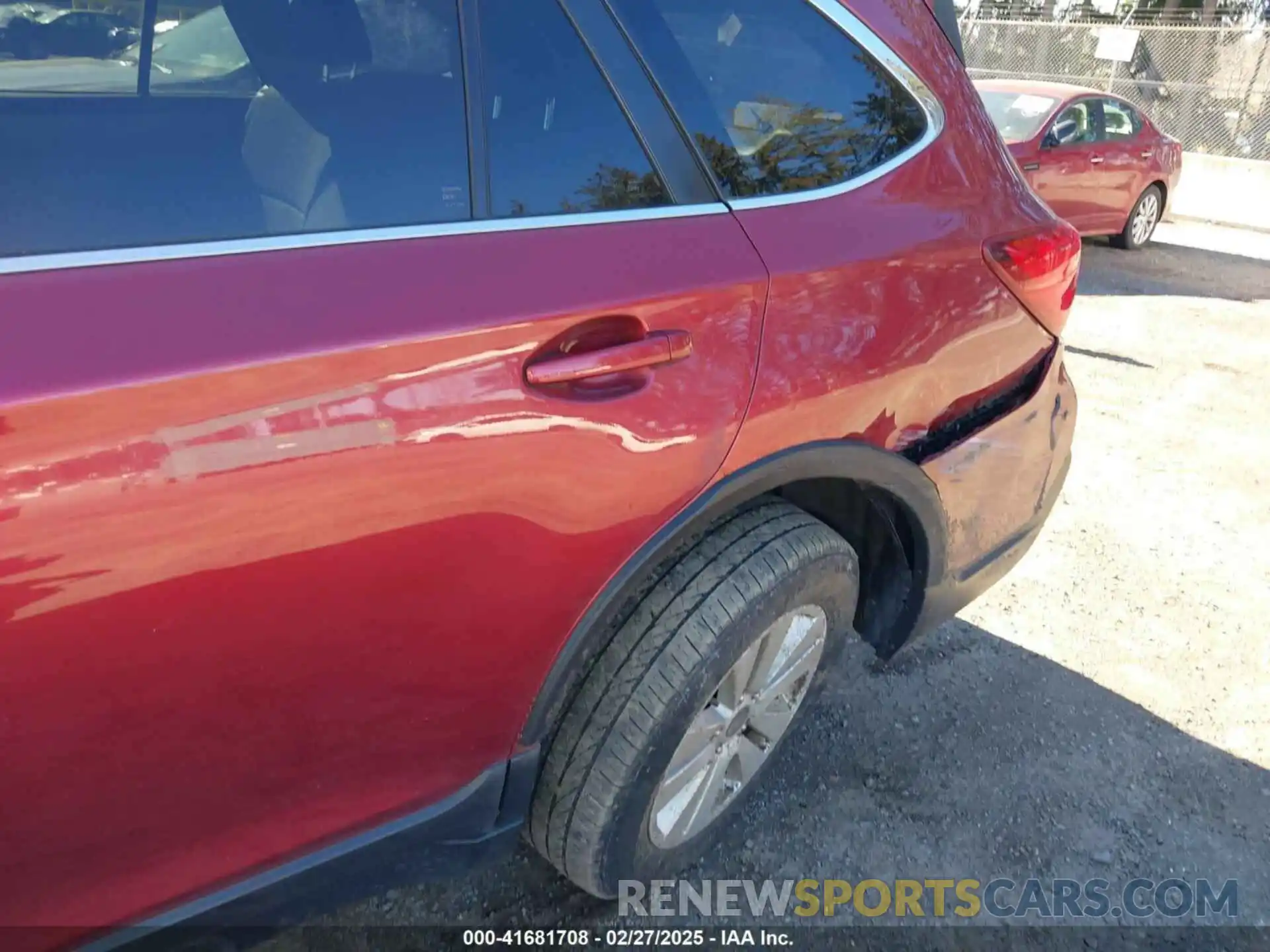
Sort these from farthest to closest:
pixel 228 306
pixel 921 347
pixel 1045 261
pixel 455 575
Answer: pixel 1045 261 → pixel 921 347 → pixel 455 575 → pixel 228 306

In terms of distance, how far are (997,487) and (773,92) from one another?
42.7 inches

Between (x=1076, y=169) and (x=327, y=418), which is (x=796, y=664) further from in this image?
(x=1076, y=169)

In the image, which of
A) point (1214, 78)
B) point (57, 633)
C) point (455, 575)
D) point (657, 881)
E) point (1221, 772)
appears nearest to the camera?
point (57, 633)

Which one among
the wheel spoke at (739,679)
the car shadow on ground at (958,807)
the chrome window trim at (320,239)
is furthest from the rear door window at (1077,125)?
the chrome window trim at (320,239)

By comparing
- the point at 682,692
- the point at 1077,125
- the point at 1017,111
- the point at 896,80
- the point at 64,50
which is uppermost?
the point at 64,50

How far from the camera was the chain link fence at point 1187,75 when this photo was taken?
1344 centimetres

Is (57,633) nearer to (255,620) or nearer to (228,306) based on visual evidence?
(255,620)

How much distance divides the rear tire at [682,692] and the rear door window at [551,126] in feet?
2.24

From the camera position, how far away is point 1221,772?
8.73 feet

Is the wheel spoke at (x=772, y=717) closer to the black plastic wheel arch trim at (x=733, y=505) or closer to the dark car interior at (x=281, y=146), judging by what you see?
the black plastic wheel arch trim at (x=733, y=505)

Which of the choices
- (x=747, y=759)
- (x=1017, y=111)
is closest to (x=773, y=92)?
(x=747, y=759)

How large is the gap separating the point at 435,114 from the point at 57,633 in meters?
0.90

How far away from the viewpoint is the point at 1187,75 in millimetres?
14031

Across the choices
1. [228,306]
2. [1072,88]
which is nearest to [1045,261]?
[228,306]
